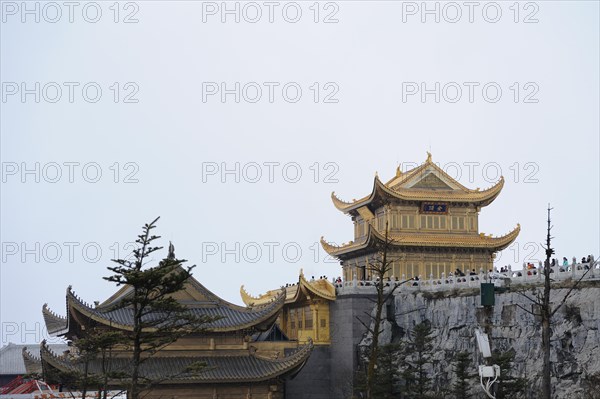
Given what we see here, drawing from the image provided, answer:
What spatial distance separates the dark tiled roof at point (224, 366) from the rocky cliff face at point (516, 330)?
5670 millimetres

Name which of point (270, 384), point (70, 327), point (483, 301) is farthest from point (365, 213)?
point (483, 301)

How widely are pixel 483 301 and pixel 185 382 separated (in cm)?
1893

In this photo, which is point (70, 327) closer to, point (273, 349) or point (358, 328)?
point (273, 349)

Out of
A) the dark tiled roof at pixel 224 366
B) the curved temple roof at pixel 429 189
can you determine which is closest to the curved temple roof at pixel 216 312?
the dark tiled roof at pixel 224 366

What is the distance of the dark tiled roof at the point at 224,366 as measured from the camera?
3997cm

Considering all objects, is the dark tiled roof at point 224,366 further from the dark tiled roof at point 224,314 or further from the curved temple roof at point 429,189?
the curved temple roof at point 429,189

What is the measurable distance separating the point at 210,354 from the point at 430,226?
1655cm

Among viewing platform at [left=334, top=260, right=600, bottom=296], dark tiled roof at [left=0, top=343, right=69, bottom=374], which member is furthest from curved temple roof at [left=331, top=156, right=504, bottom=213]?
dark tiled roof at [left=0, top=343, right=69, bottom=374]

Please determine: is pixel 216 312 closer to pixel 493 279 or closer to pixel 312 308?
pixel 312 308

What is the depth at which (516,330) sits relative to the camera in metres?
38.2

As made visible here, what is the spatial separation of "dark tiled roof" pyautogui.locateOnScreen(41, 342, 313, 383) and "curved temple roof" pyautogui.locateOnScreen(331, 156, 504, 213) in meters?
13.3

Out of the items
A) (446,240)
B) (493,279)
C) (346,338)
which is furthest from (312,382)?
(493,279)

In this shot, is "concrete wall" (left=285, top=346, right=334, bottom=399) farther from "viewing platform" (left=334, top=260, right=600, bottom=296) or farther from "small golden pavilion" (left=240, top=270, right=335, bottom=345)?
"viewing platform" (left=334, top=260, right=600, bottom=296)

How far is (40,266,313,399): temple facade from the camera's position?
40.0 metres
